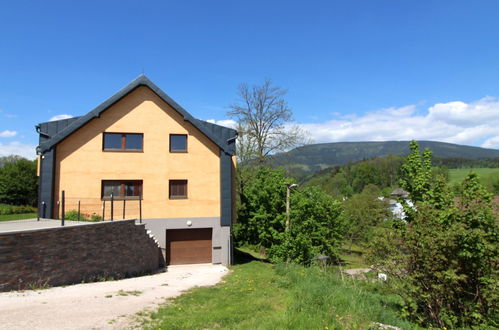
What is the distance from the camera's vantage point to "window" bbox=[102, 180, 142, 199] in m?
18.2

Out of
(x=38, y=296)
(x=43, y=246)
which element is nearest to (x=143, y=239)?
(x=43, y=246)

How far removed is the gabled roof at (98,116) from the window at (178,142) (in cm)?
109

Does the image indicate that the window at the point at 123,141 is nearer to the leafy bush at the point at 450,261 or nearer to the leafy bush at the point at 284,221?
the leafy bush at the point at 284,221

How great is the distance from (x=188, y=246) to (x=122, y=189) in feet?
16.2

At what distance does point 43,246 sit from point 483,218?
491 inches

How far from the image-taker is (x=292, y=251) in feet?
61.2

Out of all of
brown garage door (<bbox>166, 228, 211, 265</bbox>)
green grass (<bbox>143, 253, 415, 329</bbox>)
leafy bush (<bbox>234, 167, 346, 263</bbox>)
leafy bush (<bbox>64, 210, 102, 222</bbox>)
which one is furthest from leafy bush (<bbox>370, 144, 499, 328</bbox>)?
leafy bush (<bbox>64, 210, 102, 222</bbox>)

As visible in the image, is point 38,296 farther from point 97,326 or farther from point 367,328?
point 367,328

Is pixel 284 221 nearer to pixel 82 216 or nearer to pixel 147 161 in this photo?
pixel 147 161

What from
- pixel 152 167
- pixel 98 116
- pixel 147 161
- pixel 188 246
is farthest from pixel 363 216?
pixel 98 116

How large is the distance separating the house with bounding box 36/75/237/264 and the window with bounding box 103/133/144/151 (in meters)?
0.05

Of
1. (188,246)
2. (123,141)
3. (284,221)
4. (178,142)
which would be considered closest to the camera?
(123,141)

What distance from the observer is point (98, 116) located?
59.6ft

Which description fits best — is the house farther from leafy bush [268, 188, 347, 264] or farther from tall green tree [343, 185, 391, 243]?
tall green tree [343, 185, 391, 243]
